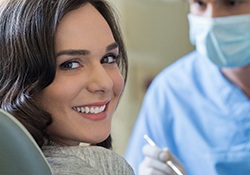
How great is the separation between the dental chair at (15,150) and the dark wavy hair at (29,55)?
0.73 feet

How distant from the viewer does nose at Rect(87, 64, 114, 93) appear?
0.99 metres

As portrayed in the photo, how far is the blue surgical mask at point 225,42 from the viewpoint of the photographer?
180 cm

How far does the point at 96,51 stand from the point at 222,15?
859mm

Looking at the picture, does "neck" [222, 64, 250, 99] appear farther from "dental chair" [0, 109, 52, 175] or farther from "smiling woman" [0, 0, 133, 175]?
"dental chair" [0, 109, 52, 175]

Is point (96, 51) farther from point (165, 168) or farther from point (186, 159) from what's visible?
point (186, 159)

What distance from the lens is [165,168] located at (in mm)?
1568

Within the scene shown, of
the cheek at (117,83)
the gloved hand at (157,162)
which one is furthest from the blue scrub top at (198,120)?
the cheek at (117,83)

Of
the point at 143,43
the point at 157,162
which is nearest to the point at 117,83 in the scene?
the point at 157,162

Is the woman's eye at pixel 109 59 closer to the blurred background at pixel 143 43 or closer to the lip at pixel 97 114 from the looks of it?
the lip at pixel 97 114

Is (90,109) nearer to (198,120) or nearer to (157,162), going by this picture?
(157,162)

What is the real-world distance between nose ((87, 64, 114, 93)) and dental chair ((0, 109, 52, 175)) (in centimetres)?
25

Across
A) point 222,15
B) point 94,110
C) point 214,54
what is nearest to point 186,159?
point 214,54

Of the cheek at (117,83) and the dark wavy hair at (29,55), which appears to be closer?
the dark wavy hair at (29,55)

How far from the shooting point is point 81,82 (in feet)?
3.22
